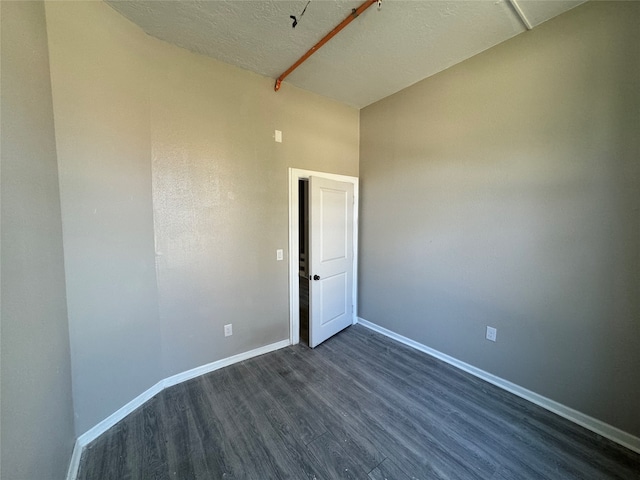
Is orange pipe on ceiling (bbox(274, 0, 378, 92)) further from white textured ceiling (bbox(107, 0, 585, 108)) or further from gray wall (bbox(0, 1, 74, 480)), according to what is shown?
gray wall (bbox(0, 1, 74, 480))

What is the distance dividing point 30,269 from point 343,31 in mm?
2383

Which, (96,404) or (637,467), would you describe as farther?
(96,404)

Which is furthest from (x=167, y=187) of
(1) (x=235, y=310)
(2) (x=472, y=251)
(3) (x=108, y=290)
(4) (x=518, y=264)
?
(4) (x=518, y=264)

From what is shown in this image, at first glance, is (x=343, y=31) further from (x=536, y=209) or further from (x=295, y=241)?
(x=536, y=209)

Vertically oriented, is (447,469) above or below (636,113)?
below

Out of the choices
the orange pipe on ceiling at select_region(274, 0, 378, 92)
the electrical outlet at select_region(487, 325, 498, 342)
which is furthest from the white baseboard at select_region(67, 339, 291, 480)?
the orange pipe on ceiling at select_region(274, 0, 378, 92)

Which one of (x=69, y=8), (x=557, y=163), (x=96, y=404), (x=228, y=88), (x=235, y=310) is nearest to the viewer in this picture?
(x=69, y=8)

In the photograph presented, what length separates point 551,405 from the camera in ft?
6.12

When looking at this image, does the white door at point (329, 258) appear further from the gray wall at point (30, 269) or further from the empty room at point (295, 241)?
the gray wall at point (30, 269)

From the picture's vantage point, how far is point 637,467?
4.73ft

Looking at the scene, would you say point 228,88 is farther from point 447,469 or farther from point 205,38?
point 447,469

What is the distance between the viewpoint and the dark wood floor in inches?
56.1

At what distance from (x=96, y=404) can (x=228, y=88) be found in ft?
8.74

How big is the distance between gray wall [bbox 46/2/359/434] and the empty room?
0.02m
